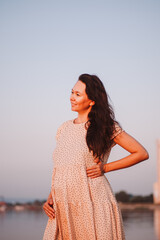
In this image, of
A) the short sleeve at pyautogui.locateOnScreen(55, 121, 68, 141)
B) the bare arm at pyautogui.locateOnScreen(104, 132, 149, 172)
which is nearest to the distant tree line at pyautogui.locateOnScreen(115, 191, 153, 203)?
the short sleeve at pyautogui.locateOnScreen(55, 121, 68, 141)

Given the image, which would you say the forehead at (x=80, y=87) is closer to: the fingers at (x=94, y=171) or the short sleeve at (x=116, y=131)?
the short sleeve at (x=116, y=131)

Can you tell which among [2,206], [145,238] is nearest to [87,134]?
[145,238]

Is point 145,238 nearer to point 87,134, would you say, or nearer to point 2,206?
point 87,134

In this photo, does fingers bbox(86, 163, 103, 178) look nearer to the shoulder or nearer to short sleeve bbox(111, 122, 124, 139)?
short sleeve bbox(111, 122, 124, 139)

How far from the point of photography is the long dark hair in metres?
2.17

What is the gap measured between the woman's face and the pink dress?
0.21 m

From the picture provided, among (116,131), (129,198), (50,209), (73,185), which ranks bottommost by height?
(129,198)

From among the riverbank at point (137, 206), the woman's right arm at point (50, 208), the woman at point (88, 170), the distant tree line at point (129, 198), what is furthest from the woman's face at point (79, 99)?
the distant tree line at point (129, 198)

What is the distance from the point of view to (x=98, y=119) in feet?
7.39

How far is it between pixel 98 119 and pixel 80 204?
1.60 feet

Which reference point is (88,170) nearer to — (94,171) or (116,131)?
(94,171)

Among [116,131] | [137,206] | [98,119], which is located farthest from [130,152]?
[137,206]

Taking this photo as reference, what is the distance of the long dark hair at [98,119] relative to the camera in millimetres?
2170

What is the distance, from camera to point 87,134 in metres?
2.19
